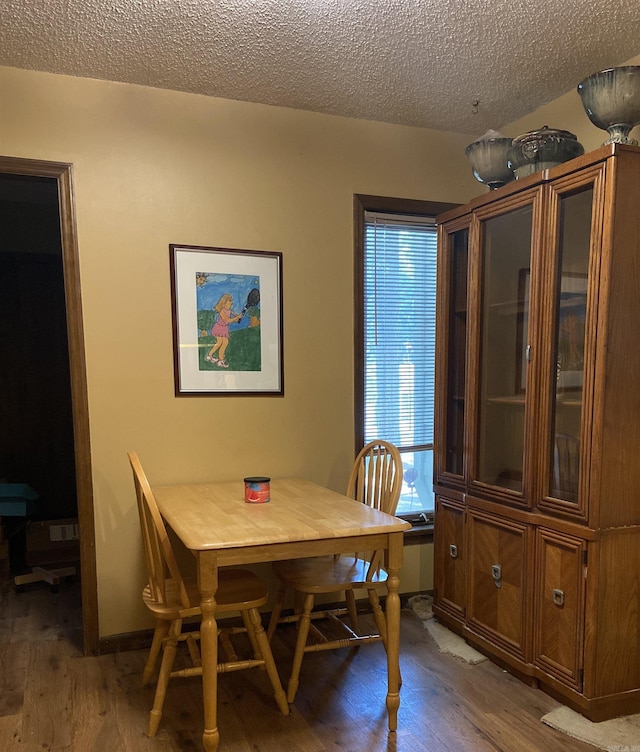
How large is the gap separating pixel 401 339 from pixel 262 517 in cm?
147

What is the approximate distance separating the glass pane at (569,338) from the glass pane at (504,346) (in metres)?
0.16

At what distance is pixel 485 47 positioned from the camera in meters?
2.23

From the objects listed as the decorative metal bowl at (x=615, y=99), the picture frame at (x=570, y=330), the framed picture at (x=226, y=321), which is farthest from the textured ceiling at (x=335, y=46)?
the picture frame at (x=570, y=330)

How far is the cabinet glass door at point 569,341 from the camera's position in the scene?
2037 mm

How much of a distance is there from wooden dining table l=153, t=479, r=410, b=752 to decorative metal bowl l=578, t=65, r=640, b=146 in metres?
1.59

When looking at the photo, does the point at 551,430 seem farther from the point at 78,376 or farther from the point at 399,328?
the point at 78,376

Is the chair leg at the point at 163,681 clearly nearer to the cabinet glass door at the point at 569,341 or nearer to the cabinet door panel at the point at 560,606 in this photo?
the cabinet door panel at the point at 560,606

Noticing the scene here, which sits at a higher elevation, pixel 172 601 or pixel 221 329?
pixel 221 329

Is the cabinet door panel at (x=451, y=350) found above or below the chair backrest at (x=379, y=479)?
above

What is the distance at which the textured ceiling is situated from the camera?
196 cm

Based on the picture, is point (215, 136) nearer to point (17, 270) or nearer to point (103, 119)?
point (103, 119)

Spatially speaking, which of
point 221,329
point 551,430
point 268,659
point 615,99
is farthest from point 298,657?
point 615,99

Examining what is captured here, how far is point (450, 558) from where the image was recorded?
8.83 ft

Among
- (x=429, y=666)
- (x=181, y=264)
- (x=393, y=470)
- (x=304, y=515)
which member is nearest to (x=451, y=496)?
(x=393, y=470)
